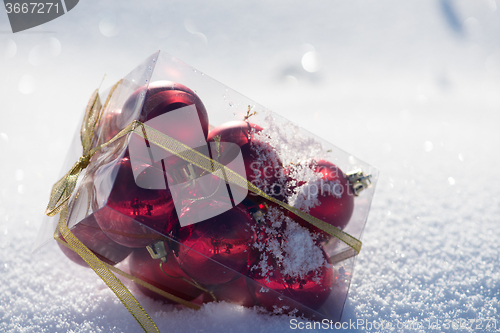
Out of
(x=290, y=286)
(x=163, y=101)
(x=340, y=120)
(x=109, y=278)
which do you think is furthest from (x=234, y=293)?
(x=340, y=120)

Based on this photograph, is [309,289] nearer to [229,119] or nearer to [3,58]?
[229,119]

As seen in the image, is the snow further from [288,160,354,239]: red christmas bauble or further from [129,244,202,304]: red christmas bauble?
[288,160,354,239]: red christmas bauble

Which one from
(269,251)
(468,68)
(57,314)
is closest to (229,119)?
(269,251)

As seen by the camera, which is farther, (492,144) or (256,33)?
(256,33)

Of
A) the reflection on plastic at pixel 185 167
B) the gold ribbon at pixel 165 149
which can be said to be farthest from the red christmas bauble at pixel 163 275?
the reflection on plastic at pixel 185 167

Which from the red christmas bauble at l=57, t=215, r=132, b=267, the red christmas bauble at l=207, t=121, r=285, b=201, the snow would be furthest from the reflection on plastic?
the snow

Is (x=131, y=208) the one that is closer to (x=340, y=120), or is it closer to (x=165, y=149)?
(x=165, y=149)

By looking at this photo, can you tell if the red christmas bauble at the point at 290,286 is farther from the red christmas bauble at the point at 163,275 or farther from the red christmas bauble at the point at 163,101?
the red christmas bauble at the point at 163,101
